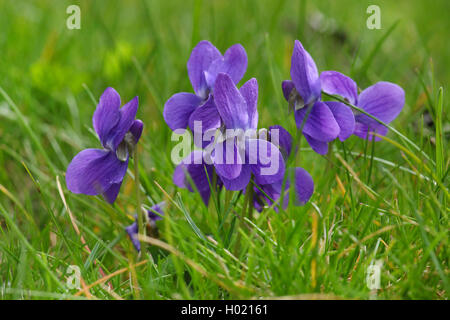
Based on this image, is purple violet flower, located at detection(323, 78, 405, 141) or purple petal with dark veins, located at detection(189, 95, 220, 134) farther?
purple violet flower, located at detection(323, 78, 405, 141)

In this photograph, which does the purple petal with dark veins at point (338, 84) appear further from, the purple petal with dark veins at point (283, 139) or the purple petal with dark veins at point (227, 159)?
the purple petal with dark veins at point (227, 159)

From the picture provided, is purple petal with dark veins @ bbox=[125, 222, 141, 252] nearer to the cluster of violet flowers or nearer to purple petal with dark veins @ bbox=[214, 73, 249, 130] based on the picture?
the cluster of violet flowers

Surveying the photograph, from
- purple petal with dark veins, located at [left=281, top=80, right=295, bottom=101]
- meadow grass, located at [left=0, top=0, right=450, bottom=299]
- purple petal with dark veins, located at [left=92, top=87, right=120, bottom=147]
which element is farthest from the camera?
purple petal with dark veins, located at [left=281, top=80, right=295, bottom=101]

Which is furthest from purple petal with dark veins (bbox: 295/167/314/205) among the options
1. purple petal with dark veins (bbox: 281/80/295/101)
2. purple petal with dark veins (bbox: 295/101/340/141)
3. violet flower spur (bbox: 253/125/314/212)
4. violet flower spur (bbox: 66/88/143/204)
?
violet flower spur (bbox: 66/88/143/204)

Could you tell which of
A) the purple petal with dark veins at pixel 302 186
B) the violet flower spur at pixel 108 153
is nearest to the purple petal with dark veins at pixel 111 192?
the violet flower spur at pixel 108 153

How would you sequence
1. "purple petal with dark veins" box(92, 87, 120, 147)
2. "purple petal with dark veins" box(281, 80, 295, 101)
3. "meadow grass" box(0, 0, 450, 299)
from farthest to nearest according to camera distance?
"purple petal with dark veins" box(281, 80, 295, 101) < "purple petal with dark veins" box(92, 87, 120, 147) < "meadow grass" box(0, 0, 450, 299)

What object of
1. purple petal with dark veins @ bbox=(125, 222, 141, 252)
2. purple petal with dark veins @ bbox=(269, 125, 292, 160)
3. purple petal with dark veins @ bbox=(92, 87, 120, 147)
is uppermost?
purple petal with dark veins @ bbox=(92, 87, 120, 147)
